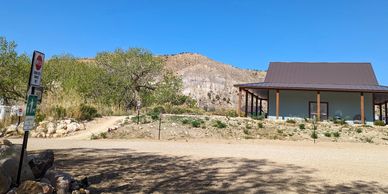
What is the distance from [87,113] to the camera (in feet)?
63.2

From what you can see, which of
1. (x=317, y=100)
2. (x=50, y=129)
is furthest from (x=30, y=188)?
(x=317, y=100)

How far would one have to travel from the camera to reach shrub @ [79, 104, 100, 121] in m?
19.1

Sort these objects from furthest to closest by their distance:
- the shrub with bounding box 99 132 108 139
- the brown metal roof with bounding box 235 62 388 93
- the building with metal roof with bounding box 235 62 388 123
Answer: the brown metal roof with bounding box 235 62 388 93, the building with metal roof with bounding box 235 62 388 123, the shrub with bounding box 99 132 108 139

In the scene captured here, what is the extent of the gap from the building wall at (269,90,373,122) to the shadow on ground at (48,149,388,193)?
18230mm

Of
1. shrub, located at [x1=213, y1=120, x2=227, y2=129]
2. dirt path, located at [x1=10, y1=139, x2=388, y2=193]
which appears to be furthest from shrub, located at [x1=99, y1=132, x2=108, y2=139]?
dirt path, located at [x1=10, y1=139, x2=388, y2=193]

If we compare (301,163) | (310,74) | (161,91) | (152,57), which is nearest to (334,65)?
(310,74)

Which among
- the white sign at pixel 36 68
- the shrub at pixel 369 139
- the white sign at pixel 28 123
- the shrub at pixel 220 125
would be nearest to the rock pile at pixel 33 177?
the white sign at pixel 28 123

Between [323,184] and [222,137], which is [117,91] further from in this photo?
[323,184]

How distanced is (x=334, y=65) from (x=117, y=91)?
750 inches

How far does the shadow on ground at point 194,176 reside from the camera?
535 cm

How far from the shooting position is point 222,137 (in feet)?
51.6

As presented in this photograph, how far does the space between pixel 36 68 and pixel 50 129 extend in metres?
12.8

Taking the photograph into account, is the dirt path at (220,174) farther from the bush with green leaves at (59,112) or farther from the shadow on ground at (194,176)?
the bush with green leaves at (59,112)

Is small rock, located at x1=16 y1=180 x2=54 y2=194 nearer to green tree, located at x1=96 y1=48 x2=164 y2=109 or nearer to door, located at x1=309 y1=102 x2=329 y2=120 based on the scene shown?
door, located at x1=309 y1=102 x2=329 y2=120
